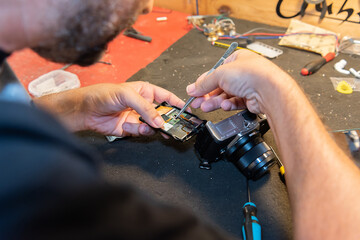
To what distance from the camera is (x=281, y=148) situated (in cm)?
69

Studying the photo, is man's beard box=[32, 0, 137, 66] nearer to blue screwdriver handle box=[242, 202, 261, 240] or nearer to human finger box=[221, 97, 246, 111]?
human finger box=[221, 97, 246, 111]

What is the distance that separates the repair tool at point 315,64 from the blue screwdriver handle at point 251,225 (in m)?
0.74

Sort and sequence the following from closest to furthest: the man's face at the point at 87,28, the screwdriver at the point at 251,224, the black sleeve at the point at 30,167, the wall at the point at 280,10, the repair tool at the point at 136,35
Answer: the black sleeve at the point at 30,167
the man's face at the point at 87,28
the screwdriver at the point at 251,224
the wall at the point at 280,10
the repair tool at the point at 136,35

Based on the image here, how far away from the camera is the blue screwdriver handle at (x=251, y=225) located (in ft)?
2.18

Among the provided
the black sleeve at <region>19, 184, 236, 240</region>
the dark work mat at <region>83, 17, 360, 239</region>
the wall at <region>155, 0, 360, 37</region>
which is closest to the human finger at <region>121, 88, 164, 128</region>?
the dark work mat at <region>83, 17, 360, 239</region>

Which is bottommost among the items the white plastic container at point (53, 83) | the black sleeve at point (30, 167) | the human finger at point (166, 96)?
the white plastic container at point (53, 83)

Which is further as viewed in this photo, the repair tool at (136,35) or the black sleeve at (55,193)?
the repair tool at (136,35)

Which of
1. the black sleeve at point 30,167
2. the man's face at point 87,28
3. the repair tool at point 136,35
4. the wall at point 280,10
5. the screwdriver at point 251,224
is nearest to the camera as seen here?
the black sleeve at point 30,167

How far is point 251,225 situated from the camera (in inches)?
26.7

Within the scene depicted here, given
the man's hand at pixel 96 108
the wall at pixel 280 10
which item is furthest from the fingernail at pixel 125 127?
the wall at pixel 280 10

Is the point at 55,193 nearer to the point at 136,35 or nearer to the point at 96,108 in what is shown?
the point at 96,108

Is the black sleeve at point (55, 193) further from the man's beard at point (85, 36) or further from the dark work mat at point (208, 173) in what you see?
the dark work mat at point (208, 173)

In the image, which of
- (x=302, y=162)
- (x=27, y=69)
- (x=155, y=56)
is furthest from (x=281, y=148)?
(x=27, y=69)

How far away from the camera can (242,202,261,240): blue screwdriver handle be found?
0.66 meters
